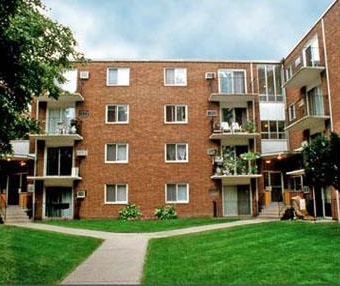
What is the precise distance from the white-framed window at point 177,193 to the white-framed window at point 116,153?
3366 millimetres

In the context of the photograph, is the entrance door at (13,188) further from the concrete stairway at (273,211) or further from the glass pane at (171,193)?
the concrete stairway at (273,211)

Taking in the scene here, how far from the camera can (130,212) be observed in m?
27.9

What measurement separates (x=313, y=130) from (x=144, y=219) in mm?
11482

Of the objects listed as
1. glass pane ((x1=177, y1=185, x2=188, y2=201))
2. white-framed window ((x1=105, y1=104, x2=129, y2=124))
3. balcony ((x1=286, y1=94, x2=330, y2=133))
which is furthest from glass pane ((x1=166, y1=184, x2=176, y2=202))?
balcony ((x1=286, y1=94, x2=330, y2=133))

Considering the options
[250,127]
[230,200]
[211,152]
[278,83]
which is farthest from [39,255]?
[278,83]

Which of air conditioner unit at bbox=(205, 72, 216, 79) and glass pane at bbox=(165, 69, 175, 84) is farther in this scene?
glass pane at bbox=(165, 69, 175, 84)

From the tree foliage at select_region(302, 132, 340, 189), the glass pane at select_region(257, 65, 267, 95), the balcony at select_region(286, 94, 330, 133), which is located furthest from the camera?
the glass pane at select_region(257, 65, 267, 95)

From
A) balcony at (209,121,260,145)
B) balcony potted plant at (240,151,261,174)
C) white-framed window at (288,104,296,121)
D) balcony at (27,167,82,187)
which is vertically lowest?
balcony at (27,167,82,187)

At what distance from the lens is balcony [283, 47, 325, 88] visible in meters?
24.1

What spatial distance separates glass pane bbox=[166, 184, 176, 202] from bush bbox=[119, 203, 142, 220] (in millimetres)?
2083

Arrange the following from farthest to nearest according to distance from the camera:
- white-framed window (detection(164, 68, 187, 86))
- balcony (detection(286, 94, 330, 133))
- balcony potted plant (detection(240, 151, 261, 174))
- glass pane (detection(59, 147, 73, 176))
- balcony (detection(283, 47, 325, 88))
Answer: white-framed window (detection(164, 68, 187, 86)) → glass pane (detection(59, 147, 73, 176)) → balcony potted plant (detection(240, 151, 261, 174)) → balcony (detection(283, 47, 325, 88)) → balcony (detection(286, 94, 330, 133))

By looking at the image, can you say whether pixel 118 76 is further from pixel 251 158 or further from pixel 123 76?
pixel 251 158

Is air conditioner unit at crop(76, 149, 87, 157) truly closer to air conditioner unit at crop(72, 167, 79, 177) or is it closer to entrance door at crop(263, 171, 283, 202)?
air conditioner unit at crop(72, 167, 79, 177)

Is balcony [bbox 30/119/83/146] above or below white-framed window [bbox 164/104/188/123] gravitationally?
below
